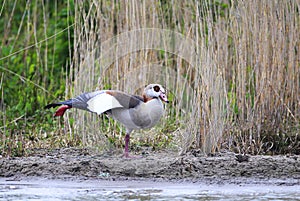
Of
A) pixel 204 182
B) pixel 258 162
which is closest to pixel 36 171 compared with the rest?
pixel 204 182

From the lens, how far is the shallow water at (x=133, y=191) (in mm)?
5023

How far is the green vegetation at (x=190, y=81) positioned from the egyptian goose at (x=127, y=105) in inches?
14.5

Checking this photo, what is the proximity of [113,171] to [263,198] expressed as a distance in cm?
147

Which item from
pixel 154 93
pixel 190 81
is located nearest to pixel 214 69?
pixel 154 93

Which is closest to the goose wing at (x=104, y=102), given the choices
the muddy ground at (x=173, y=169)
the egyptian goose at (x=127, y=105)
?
the egyptian goose at (x=127, y=105)

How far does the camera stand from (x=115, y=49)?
304 inches

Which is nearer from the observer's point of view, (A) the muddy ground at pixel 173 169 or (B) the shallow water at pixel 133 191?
(B) the shallow water at pixel 133 191

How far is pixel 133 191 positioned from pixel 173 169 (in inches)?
26.8

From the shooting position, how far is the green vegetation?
21.0 feet

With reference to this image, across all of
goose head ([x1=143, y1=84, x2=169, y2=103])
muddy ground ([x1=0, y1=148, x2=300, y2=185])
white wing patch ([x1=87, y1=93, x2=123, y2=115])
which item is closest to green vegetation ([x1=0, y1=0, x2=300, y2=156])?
goose head ([x1=143, y1=84, x2=169, y2=103])

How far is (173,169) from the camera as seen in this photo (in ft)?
19.2

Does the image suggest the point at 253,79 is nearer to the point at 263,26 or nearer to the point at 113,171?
the point at 263,26

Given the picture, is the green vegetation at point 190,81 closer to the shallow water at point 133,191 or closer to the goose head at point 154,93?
the goose head at point 154,93

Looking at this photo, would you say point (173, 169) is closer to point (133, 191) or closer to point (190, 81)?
point (133, 191)
